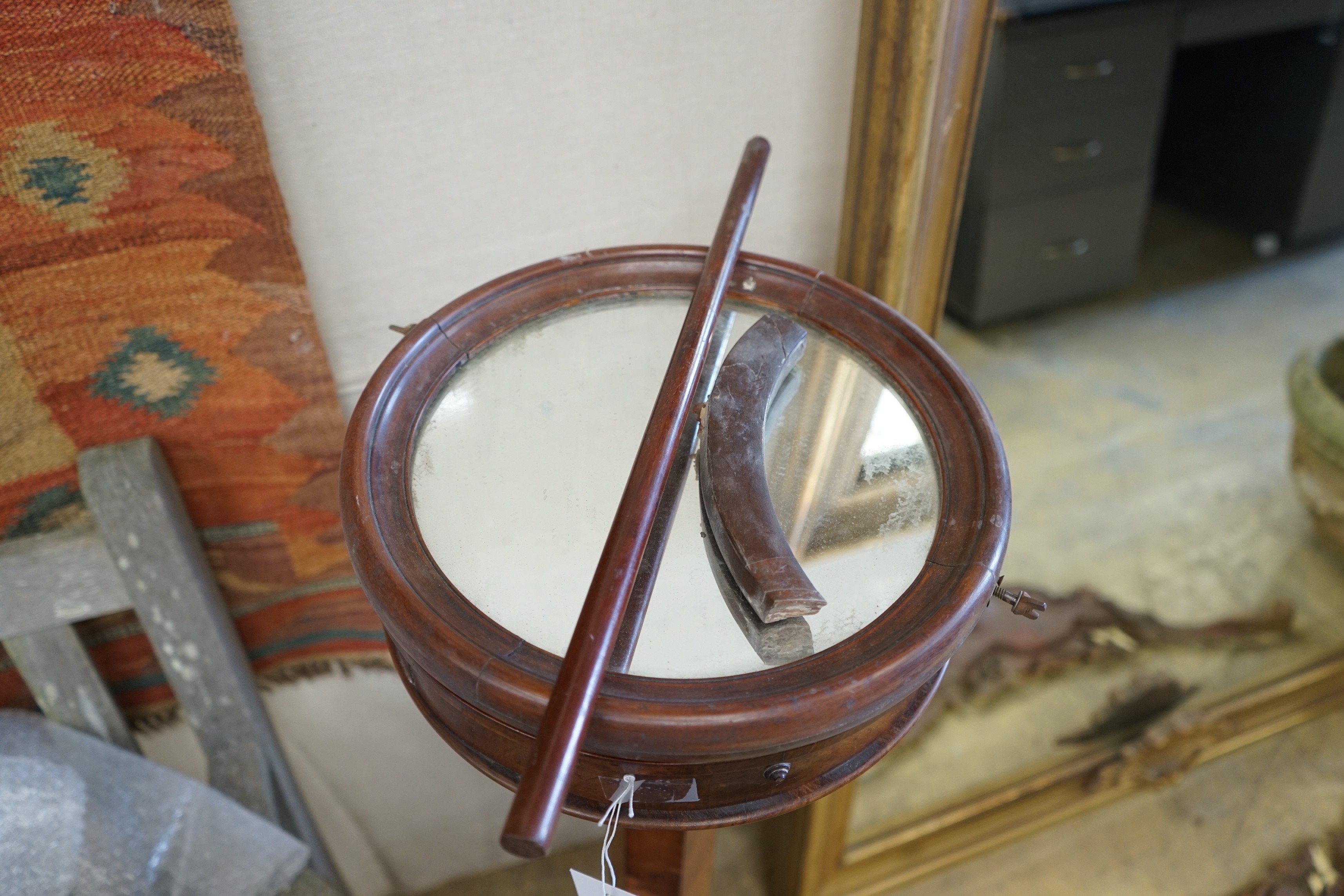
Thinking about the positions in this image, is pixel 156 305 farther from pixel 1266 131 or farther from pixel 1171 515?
pixel 1266 131

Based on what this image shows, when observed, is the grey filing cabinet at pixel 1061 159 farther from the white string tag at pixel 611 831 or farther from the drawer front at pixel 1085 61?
the white string tag at pixel 611 831

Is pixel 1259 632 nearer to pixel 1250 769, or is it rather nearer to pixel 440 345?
pixel 1250 769

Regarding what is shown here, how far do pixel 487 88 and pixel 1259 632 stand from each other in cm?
196

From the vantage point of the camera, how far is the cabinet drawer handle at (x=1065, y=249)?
270 cm

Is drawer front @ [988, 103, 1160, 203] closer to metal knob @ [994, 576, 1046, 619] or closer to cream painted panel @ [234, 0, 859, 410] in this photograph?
cream painted panel @ [234, 0, 859, 410]

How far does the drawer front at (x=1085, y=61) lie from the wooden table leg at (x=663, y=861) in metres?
2.13

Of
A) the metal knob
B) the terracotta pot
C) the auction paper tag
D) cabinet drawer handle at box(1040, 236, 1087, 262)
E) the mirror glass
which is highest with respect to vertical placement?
the mirror glass

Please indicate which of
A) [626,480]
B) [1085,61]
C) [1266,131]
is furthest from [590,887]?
[1266,131]

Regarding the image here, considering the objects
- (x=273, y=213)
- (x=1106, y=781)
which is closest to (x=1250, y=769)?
(x=1106, y=781)

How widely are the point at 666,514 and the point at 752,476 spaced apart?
0.23 feet

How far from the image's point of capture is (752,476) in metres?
0.66

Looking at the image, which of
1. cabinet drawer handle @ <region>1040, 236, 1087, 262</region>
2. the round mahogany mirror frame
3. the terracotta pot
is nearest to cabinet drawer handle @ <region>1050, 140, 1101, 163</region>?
cabinet drawer handle @ <region>1040, 236, 1087, 262</region>

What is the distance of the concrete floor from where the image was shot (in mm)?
1655

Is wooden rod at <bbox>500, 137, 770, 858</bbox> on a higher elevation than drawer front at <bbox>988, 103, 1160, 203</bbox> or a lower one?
higher
